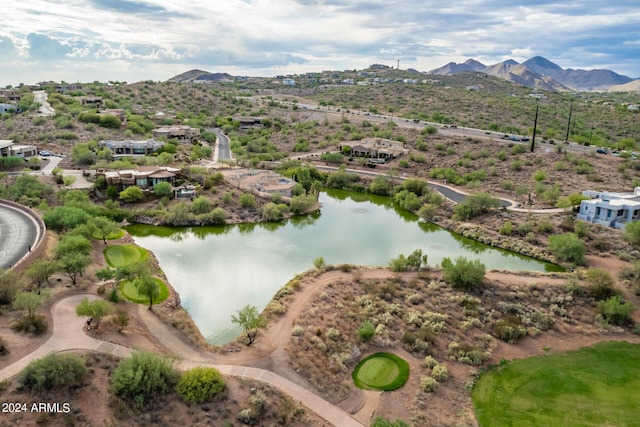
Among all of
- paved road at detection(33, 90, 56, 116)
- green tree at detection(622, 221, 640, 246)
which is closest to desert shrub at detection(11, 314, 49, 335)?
green tree at detection(622, 221, 640, 246)

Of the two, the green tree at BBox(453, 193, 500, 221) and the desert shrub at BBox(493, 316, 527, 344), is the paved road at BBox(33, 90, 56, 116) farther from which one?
the desert shrub at BBox(493, 316, 527, 344)

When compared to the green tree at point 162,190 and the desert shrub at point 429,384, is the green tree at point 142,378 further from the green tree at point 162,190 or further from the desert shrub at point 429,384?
the green tree at point 162,190

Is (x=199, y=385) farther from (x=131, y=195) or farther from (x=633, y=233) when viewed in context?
(x=633, y=233)

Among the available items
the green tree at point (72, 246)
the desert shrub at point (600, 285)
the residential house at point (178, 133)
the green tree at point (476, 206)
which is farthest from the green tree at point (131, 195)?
the desert shrub at point (600, 285)

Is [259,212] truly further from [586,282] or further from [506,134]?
[506,134]

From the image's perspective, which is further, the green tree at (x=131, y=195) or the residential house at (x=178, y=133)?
the residential house at (x=178, y=133)
